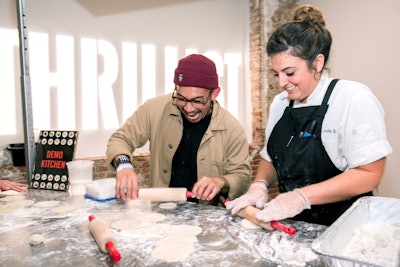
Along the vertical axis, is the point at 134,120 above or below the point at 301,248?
above

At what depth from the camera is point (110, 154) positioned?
7.04ft

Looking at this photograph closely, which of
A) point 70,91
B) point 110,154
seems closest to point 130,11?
point 70,91

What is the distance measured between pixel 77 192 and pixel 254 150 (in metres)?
3.21

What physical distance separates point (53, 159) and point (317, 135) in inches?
59.3

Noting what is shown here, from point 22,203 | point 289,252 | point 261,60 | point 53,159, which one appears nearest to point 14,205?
point 22,203

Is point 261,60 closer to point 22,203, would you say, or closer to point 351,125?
point 351,125

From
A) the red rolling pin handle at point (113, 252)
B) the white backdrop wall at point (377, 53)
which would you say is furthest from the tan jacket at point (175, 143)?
the white backdrop wall at point (377, 53)

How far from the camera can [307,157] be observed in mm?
1649

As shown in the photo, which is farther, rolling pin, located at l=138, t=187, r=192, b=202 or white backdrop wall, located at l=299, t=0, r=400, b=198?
white backdrop wall, located at l=299, t=0, r=400, b=198

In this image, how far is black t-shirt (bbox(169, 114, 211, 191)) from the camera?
2.25m

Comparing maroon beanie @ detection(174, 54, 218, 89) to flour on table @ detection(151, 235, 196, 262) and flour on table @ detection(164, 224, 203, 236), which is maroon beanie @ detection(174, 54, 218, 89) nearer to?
flour on table @ detection(164, 224, 203, 236)

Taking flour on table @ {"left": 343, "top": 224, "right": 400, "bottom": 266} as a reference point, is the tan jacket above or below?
above

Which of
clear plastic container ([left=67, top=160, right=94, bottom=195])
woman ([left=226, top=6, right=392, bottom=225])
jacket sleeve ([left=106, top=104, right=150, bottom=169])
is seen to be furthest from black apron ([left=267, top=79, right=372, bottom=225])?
clear plastic container ([left=67, top=160, right=94, bottom=195])

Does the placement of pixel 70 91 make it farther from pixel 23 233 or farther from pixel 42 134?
pixel 23 233
